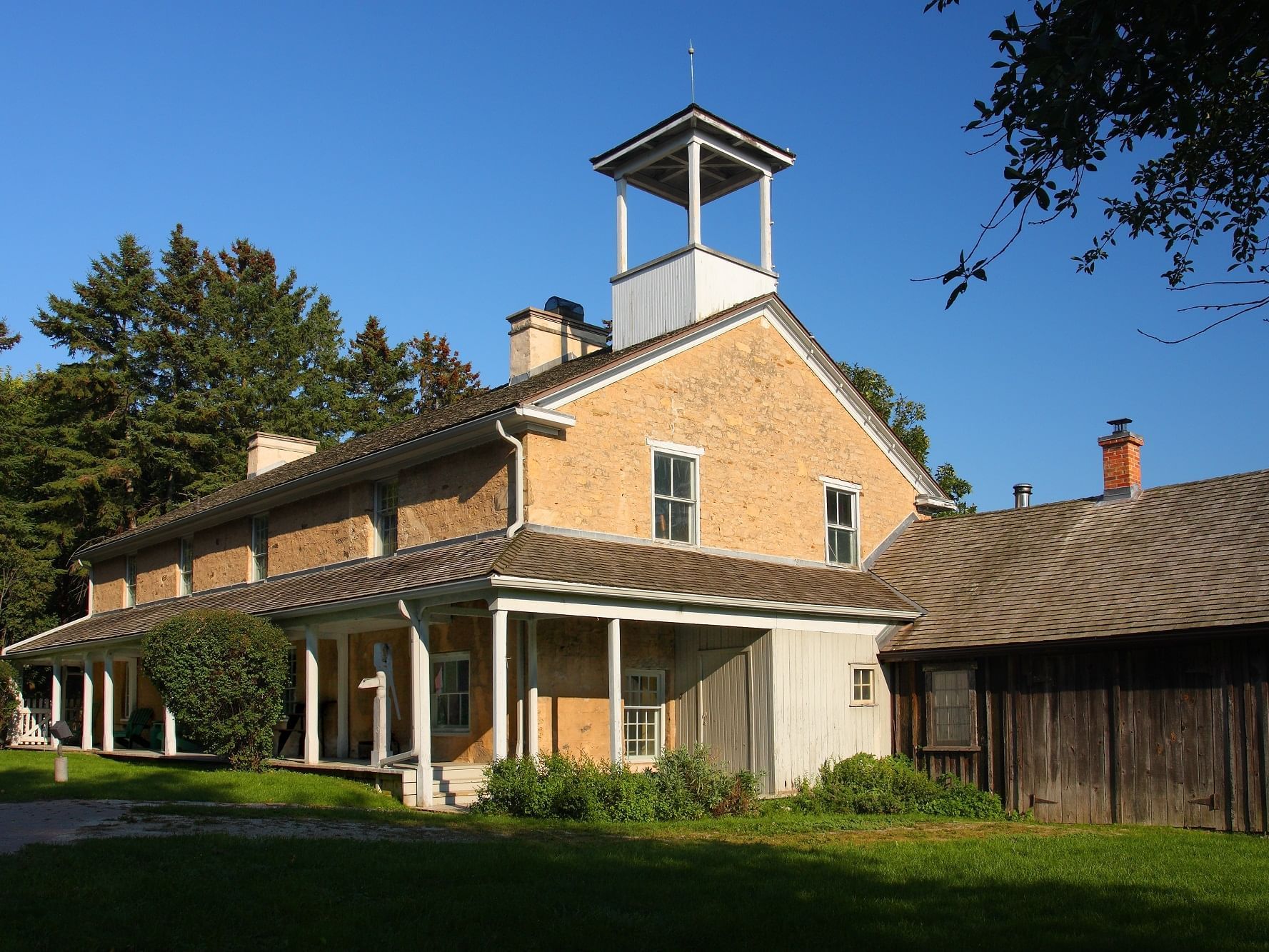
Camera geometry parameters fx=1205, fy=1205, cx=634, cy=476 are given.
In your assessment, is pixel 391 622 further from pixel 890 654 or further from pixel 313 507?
pixel 890 654

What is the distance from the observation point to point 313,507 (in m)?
22.7

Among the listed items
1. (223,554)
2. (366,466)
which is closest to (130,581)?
(223,554)

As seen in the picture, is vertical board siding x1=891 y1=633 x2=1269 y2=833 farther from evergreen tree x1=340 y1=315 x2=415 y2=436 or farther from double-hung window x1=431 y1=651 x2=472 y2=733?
evergreen tree x1=340 y1=315 x2=415 y2=436

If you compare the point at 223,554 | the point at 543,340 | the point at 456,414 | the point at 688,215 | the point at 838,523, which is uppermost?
the point at 688,215

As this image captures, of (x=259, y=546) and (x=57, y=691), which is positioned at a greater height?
(x=259, y=546)

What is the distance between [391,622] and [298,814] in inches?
233

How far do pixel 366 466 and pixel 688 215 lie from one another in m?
7.09

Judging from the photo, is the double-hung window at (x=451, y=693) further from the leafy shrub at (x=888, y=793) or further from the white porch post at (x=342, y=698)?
the leafy shrub at (x=888, y=793)

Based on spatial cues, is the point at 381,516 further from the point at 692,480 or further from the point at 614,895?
the point at 614,895

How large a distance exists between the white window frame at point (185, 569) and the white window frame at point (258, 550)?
11.4 feet

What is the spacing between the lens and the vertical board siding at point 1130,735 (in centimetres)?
1540

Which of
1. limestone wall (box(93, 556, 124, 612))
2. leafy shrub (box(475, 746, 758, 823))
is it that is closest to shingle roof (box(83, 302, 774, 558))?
limestone wall (box(93, 556, 124, 612))

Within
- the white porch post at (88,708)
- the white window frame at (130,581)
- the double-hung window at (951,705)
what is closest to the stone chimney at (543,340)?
the double-hung window at (951,705)

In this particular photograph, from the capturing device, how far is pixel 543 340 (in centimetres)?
2392
